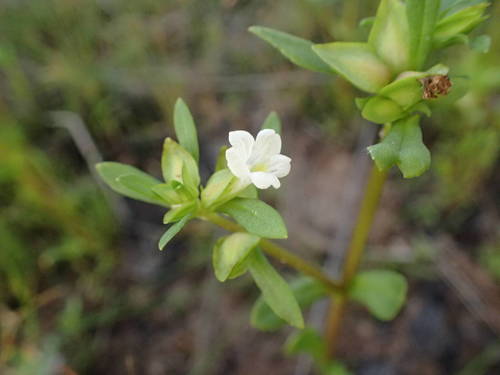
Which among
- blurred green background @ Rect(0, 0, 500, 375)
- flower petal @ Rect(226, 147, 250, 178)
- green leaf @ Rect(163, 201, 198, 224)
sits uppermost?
flower petal @ Rect(226, 147, 250, 178)

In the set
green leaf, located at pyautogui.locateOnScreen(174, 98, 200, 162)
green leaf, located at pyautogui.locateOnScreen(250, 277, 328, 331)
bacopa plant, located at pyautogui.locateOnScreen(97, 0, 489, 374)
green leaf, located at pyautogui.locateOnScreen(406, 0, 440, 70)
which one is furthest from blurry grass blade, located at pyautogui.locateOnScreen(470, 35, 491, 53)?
green leaf, located at pyautogui.locateOnScreen(250, 277, 328, 331)

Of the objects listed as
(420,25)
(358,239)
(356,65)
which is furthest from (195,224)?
(420,25)

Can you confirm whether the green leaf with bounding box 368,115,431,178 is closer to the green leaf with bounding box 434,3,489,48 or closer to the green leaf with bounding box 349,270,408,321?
the green leaf with bounding box 434,3,489,48

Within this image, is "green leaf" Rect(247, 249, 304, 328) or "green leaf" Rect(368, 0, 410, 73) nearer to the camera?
"green leaf" Rect(368, 0, 410, 73)

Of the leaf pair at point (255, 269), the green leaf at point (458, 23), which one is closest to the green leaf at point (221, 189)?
the leaf pair at point (255, 269)

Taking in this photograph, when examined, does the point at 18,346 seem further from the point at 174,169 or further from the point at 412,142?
the point at 412,142

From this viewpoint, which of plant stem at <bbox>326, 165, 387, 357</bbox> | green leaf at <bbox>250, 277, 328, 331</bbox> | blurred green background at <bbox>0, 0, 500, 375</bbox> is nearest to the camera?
plant stem at <bbox>326, 165, 387, 357</bbox>

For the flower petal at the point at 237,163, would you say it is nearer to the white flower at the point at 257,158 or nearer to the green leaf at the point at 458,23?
the white flower at the point at 257,158
